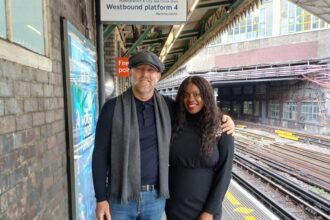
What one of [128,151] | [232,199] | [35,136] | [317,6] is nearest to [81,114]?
[35,136]

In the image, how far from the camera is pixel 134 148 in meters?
1.89

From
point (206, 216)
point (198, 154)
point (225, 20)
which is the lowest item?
point (206, 216)

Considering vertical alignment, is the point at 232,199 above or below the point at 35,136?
below

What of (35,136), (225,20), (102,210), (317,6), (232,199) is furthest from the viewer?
(317,6)

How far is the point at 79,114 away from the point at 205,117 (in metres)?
1.34

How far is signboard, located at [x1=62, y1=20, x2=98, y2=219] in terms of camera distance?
249 centimetres

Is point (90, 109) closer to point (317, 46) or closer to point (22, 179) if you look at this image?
point (22, 179)

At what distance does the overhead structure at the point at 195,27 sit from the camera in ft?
18.9

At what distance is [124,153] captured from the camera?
188 centimetres

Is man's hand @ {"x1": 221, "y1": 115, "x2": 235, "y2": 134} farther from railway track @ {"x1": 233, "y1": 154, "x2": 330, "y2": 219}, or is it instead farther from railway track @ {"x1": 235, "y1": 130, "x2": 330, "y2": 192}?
railway track @ {"x1": 235, "y1": 130, "x2": 330, "y2": 192}

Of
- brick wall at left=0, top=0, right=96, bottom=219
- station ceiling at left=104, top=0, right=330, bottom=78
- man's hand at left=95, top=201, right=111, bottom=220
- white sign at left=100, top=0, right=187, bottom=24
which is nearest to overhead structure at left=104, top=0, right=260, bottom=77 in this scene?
station ceiling at left=104, top=0, right=330, bottom=78

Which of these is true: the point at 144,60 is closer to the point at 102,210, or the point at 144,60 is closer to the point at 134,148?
the point at 134,148

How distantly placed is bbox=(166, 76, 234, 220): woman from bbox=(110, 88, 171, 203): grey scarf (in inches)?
4.7

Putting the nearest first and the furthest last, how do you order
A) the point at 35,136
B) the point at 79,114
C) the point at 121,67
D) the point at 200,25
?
1. the point at 35,136
2. the point at 79,114
3. the point at 121,67
4. the point at 200,25
